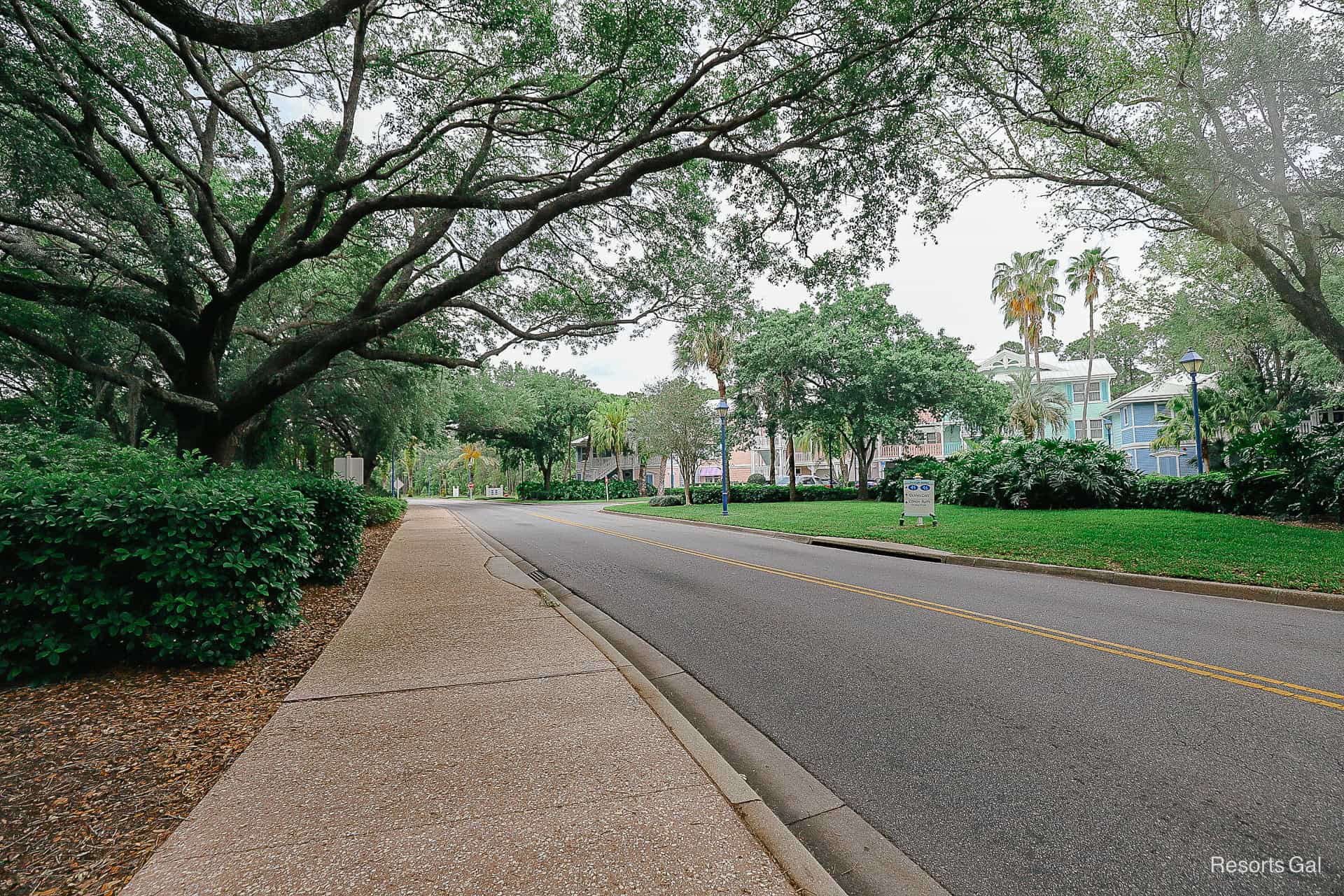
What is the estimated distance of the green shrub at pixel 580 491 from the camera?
54.1 metres

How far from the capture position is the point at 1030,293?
41656mm

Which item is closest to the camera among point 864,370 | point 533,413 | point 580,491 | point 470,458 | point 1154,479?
point 1154,479

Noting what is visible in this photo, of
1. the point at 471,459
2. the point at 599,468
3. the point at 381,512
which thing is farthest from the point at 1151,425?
the point at 471,459

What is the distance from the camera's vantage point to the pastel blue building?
1401 inches

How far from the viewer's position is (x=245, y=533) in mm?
4988

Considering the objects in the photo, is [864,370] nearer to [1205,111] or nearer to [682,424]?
[682,424]

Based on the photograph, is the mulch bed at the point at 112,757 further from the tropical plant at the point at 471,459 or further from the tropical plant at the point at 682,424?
the tropical plant at the point at 471,459

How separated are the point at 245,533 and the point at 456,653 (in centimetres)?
194

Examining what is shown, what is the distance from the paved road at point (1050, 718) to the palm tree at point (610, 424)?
4133cm

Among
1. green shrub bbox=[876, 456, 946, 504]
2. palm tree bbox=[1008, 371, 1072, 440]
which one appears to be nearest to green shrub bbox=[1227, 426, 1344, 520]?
green shrub bbox=[876, 456, 946, 504]

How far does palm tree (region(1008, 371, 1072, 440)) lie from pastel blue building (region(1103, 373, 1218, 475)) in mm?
3321

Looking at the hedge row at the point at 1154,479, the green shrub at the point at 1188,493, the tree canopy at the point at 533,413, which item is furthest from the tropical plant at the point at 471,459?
the green shrub at the point at 1188,493

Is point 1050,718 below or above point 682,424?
below

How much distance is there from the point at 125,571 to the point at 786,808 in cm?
490
